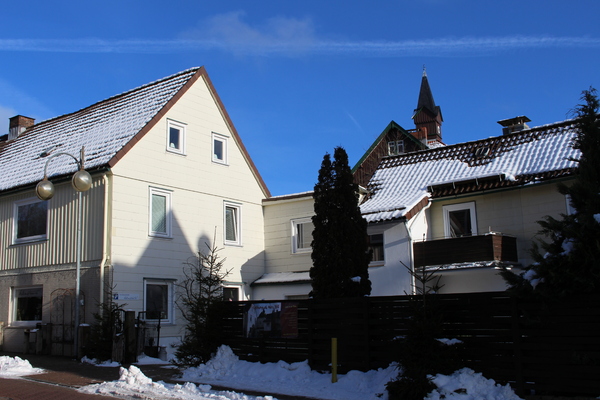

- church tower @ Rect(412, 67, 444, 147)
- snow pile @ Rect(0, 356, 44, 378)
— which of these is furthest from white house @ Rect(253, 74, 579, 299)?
church tower @ Rect(412, 67, 444, 147)

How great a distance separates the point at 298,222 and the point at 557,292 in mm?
14600

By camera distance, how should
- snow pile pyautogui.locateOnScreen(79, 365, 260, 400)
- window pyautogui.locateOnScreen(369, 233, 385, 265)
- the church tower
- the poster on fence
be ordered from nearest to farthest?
1. snow pile pyautogui.locateOnScreen(79, 365, 260, 400)
2. the poster on fence
3. window pyautogui.locateOnScreen(369, 233, 385, 265)
4. the church tower

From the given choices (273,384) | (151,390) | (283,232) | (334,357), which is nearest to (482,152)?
(283,232)

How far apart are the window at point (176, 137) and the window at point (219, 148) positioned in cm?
155

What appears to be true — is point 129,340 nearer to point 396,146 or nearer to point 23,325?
point 23,325

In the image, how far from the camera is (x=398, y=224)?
2203 cm

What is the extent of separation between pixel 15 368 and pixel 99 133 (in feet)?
31.9

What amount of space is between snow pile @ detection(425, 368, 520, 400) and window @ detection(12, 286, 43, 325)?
14.9 metres

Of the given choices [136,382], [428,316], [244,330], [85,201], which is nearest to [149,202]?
[85,201]

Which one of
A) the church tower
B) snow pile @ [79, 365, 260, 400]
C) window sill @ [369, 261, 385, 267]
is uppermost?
the church tower

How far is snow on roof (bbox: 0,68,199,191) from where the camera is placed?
20.9 m

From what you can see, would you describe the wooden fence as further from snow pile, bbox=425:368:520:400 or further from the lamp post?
the lamp post

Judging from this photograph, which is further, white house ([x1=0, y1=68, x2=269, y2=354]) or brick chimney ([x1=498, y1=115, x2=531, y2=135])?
brick chimney ([x1=498, y1=115, x2=531, y2=135])

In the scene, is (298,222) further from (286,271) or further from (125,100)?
(125,100)
